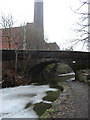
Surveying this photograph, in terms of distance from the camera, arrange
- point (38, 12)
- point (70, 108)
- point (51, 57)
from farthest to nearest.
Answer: point (38, 12) → point (51, 57) → point (70, 108)

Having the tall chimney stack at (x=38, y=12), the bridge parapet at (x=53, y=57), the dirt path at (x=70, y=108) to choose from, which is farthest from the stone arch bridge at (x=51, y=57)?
the tall chimney stack at (x=38, y=12)

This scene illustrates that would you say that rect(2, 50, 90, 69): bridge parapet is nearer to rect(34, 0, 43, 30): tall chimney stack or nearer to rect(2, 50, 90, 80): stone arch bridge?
rect(2, 50, 90, 80): stone arch bridge

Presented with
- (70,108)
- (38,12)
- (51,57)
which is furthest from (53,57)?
(38,12)

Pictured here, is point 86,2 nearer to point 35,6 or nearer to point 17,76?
point 17,76

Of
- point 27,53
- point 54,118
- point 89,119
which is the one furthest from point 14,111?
point 27,53

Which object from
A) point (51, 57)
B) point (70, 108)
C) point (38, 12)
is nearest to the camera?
point (70, 108)

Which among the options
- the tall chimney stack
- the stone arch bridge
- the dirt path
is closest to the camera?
the dirt path

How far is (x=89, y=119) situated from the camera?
3805mm

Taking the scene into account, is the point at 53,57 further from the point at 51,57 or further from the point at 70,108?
the point at 70,108

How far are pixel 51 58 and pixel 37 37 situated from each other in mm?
5752

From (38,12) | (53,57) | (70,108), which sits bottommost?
(70,108)

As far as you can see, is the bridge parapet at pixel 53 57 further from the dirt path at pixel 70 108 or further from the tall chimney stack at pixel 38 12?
the tall chimney stack at pixel 38 12

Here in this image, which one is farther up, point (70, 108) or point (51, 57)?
point (51, 57)

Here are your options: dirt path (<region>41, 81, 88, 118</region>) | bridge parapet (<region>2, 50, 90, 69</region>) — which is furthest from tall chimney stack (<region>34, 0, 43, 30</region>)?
dirt path (<region>41, 81, 88, 118</region>)
